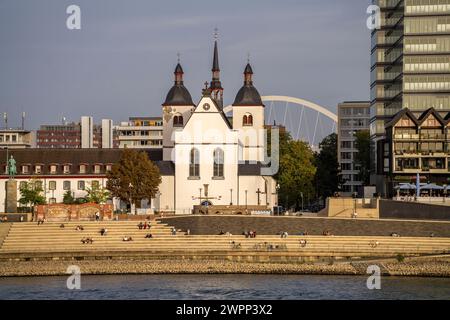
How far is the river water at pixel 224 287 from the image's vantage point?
6519 cm

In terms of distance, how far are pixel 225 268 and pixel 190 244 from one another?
933 centimetres

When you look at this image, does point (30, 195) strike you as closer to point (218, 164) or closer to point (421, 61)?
point (218, 164)

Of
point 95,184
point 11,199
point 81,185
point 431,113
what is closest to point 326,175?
point 81,185

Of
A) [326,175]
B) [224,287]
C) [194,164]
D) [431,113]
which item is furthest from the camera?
[326,175]

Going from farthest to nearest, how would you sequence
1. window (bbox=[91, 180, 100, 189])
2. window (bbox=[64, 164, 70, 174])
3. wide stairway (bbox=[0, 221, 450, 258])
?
1. window (bbox=[64, 164, 70, 174])
2. window (bbox=[91, 180, 100, 189])
3. wide stairway (bbox=[0, 221, 450, 258])

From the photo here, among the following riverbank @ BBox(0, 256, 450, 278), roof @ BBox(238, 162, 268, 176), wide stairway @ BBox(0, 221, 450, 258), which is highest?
roof @ BBox(238, 162, 268, 176)

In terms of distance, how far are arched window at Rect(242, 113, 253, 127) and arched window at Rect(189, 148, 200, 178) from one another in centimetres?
1087

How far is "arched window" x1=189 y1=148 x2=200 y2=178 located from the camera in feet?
426

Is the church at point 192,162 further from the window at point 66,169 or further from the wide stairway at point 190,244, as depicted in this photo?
the wide stairway at point 190,244

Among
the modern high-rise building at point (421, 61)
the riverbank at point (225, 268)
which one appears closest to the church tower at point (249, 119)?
the modern high-rise building at point (421, 61)

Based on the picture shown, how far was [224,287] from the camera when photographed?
70.0m

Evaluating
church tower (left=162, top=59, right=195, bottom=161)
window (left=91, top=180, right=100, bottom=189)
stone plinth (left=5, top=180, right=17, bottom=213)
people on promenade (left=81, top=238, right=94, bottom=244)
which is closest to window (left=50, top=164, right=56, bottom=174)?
window (left=91, top=180, right=100, bottom=189)

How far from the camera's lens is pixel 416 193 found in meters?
110

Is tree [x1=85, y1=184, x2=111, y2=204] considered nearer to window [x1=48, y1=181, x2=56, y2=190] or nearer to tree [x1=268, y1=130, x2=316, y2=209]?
window [x1=48, y1=181, x2=56, y2=190]
